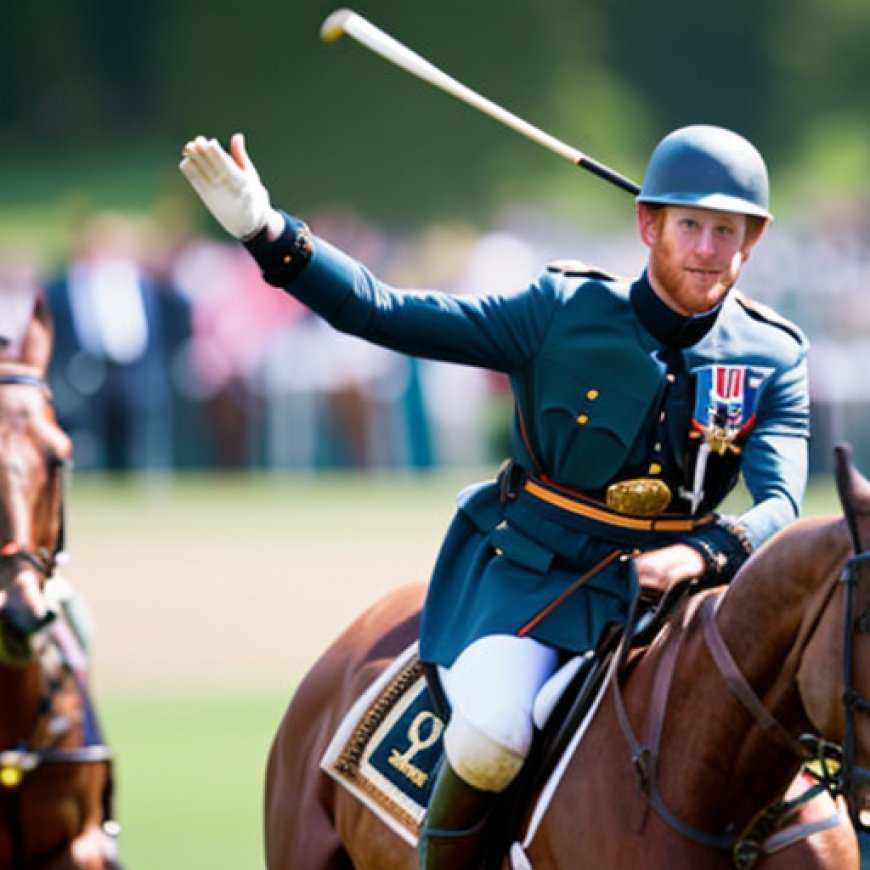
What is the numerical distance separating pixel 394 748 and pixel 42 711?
5.34 feet

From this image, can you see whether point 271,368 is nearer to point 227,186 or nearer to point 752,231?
point 752,231

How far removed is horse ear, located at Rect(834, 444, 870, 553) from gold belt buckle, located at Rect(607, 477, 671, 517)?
0.94m

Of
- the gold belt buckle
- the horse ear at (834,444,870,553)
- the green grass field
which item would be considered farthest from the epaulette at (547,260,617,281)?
the green grass field

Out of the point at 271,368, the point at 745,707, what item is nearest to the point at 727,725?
the point at 745,707

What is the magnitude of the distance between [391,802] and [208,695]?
7.83 metres

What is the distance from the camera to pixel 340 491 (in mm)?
26406

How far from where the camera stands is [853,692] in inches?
188

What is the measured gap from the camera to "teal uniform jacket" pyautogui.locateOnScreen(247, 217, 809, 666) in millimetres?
5750

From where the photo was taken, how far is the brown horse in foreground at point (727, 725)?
4.95 metres

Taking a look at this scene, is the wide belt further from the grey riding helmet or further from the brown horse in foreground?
the grey riding helmet

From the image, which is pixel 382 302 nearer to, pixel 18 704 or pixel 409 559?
pixel 18 704

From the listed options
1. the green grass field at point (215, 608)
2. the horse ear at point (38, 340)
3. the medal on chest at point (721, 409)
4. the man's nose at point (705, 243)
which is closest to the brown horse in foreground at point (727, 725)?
the medal on chest at point (721, 409)

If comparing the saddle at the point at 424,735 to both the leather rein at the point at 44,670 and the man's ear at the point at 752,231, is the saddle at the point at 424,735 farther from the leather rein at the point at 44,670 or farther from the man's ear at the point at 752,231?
the leather rein at the point at 44,670

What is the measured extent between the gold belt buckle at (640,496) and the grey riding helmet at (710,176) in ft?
2.20
